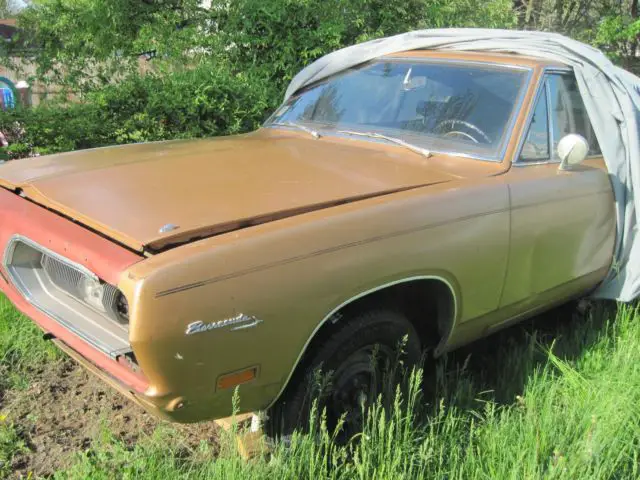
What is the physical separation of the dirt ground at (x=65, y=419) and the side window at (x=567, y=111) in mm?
2480

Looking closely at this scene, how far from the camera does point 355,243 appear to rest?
2.37 metres

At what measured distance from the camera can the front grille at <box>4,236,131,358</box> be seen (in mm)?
2232

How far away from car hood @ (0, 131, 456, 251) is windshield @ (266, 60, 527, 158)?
215mm

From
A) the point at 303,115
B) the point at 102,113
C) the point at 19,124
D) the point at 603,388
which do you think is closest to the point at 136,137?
the point at 102,113

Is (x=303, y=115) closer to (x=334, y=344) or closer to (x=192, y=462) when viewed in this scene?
(x=334, y=344)

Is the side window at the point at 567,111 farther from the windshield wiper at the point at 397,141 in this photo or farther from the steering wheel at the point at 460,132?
the windshield wiper at the point at 397,141

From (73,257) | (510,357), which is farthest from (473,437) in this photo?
(73,257)

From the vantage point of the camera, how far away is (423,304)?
9.62ft

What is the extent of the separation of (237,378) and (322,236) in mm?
582

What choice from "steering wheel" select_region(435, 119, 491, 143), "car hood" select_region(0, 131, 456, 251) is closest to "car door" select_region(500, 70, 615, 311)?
"steering wheel" select_region(435, 119, 491, 143)

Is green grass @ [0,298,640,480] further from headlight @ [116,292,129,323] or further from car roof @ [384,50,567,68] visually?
car roof @ [384,50,567,68]

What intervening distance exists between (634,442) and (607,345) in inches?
32.9

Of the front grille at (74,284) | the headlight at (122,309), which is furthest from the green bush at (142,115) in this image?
the headlight at (122,309)

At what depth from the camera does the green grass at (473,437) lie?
2330 millimetres
